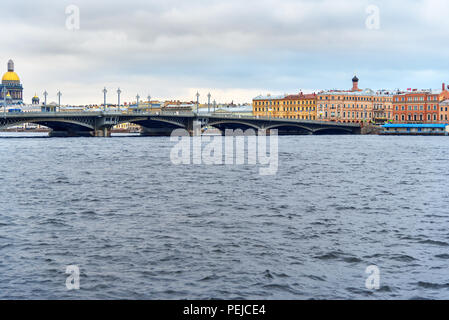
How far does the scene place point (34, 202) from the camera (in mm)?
20750

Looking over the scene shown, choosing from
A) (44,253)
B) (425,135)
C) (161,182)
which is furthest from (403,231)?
(425,135)

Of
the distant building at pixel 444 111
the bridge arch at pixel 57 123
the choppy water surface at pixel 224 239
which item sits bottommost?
the choppy water surface at pixel 224 239

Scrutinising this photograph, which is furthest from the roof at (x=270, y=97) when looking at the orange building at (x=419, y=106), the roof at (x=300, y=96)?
the orange building at (x=419, y=106)

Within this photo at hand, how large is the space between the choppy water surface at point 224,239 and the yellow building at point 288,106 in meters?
118

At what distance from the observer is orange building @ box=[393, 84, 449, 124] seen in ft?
417

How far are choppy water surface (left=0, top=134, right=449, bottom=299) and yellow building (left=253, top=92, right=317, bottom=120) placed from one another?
118110mm

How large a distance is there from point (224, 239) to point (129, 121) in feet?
240

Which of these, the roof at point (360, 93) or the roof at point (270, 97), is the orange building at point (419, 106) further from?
the roof at point (270, 97)

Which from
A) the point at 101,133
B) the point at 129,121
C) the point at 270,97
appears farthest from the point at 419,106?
the point at 101,133

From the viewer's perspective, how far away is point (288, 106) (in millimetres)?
147750

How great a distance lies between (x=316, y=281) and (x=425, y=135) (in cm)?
11274

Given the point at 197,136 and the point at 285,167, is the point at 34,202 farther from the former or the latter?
the point at 197,136

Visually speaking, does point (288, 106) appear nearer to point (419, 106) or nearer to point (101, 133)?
point (419, 106)

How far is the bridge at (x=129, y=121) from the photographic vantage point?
241ft
